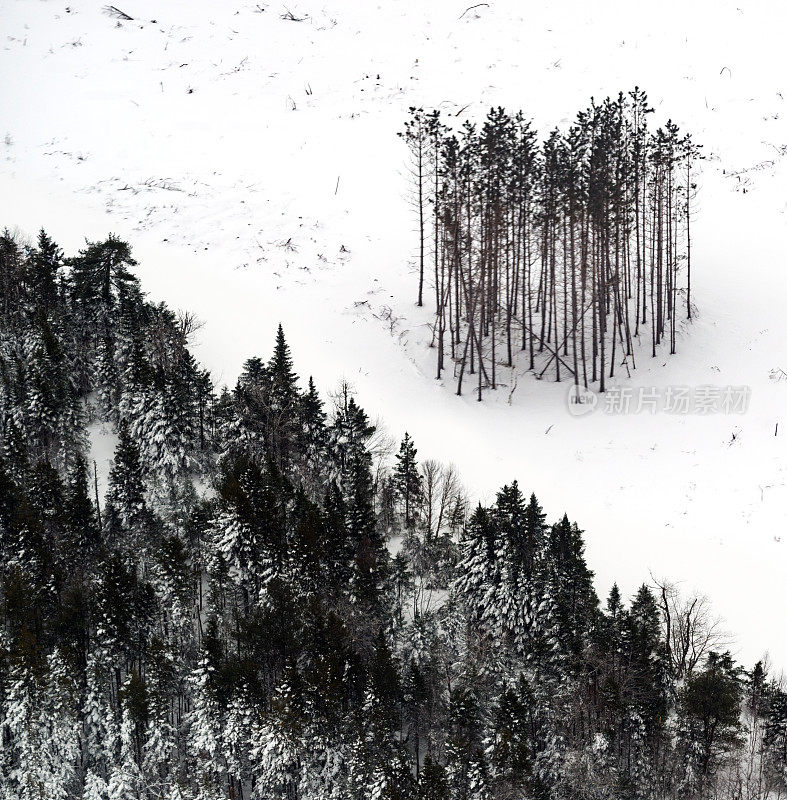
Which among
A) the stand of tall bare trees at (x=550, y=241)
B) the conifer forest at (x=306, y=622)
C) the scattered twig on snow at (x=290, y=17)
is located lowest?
the conifer forest at (x=306, y=622)

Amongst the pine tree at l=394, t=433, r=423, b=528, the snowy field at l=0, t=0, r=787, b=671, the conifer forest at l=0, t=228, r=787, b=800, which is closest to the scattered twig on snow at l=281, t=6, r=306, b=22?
the snowy field at l=0, t=0, r=787, b=671

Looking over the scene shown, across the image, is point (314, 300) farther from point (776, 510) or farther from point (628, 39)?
point (628, 39)

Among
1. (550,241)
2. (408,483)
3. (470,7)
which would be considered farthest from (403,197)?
(470,7)

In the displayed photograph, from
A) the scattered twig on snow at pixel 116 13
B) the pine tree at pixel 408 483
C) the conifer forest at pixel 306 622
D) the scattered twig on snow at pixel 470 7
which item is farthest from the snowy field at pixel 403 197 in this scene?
the conifer forest at pixel 306 622

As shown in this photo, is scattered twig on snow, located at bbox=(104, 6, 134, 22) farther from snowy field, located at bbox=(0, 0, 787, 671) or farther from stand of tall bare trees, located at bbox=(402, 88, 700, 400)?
stand of tall bare trees, located at bbox=(402, 88, 700, 400)

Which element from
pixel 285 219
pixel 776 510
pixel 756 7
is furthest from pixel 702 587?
pixel 756 7

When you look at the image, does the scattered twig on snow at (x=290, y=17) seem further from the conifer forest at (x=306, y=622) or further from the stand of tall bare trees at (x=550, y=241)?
the conifer forest at (x=306, y=622)
